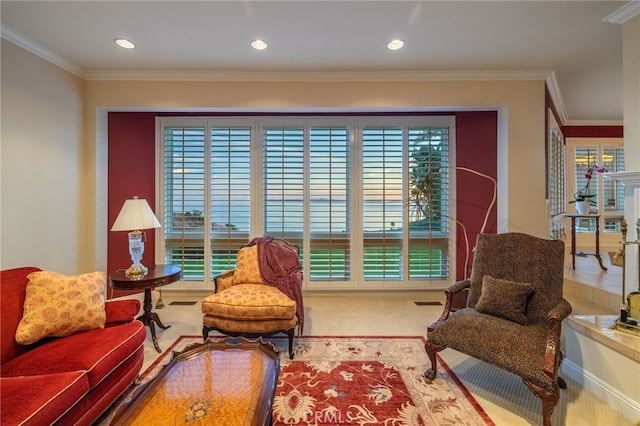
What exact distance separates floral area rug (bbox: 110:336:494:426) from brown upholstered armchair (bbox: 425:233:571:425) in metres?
0.21

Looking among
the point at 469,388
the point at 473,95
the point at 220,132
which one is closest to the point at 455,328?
the point at 469,388

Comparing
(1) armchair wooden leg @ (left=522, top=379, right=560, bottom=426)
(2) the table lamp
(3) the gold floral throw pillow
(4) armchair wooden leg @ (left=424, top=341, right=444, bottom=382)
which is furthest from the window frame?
(1) armchair wooden leg @ (left=522, top=379, right=560, bottom=426)

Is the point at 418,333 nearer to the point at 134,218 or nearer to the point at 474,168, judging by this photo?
the point at 474,168

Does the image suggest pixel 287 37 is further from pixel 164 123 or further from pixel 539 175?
pixel 539 175

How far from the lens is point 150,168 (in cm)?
390

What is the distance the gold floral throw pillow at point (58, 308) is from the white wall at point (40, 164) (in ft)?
4.48

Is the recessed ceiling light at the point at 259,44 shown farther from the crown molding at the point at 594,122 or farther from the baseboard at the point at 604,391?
the crown molding at the point at 594,122

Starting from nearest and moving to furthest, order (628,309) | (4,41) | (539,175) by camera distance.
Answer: (628,309)
(4,41)
(539,175)

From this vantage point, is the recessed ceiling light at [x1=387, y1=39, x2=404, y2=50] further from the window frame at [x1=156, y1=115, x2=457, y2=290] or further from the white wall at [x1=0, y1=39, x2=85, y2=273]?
the white wall at [x1=0, y1=39, x2=85, y2=273]

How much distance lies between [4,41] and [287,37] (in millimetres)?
2614

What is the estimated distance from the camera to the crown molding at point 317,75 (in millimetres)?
3391

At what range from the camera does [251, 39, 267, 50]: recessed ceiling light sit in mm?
2775

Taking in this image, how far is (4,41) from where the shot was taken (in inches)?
102

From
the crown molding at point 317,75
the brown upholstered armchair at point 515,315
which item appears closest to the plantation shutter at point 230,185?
the crown molding at point 317,75
